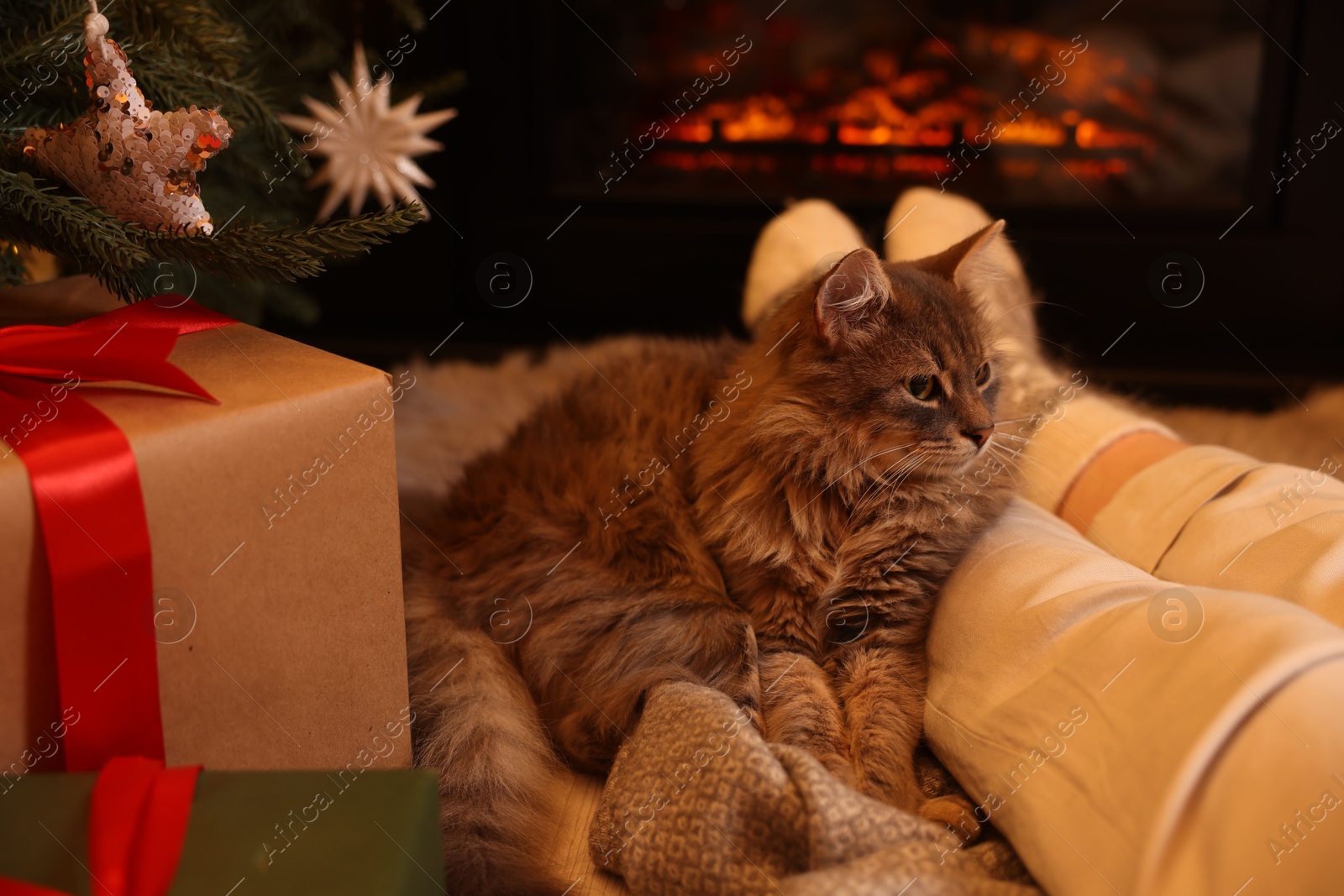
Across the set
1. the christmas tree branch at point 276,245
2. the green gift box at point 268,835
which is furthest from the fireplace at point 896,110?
the green gift box at point 268,835

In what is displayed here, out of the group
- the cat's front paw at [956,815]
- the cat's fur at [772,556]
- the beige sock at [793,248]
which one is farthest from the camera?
the beige sock at [793,248]

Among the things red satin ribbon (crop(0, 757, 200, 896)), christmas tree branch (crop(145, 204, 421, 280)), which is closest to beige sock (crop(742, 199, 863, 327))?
christmas tree branch (crop(145, 204, 421, 280))

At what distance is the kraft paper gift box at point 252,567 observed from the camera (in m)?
0.78

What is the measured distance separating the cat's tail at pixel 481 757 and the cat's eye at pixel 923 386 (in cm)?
59

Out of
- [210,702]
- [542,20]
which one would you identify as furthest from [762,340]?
[542,20]

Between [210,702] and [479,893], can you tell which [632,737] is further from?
[210,702]

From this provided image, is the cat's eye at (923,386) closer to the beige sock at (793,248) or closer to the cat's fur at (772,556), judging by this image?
the cat's fur at (772,556)

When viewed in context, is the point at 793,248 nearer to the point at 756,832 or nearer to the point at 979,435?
the point at 979,435

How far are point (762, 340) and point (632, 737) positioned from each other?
1.69 ft

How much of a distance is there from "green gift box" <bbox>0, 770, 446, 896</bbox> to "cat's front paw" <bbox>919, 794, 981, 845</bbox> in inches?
21.4

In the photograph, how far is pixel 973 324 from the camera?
1207 mm

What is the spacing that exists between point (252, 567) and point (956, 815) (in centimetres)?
A: 75

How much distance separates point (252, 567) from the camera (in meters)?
0.86

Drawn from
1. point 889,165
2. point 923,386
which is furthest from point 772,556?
point 889,165
